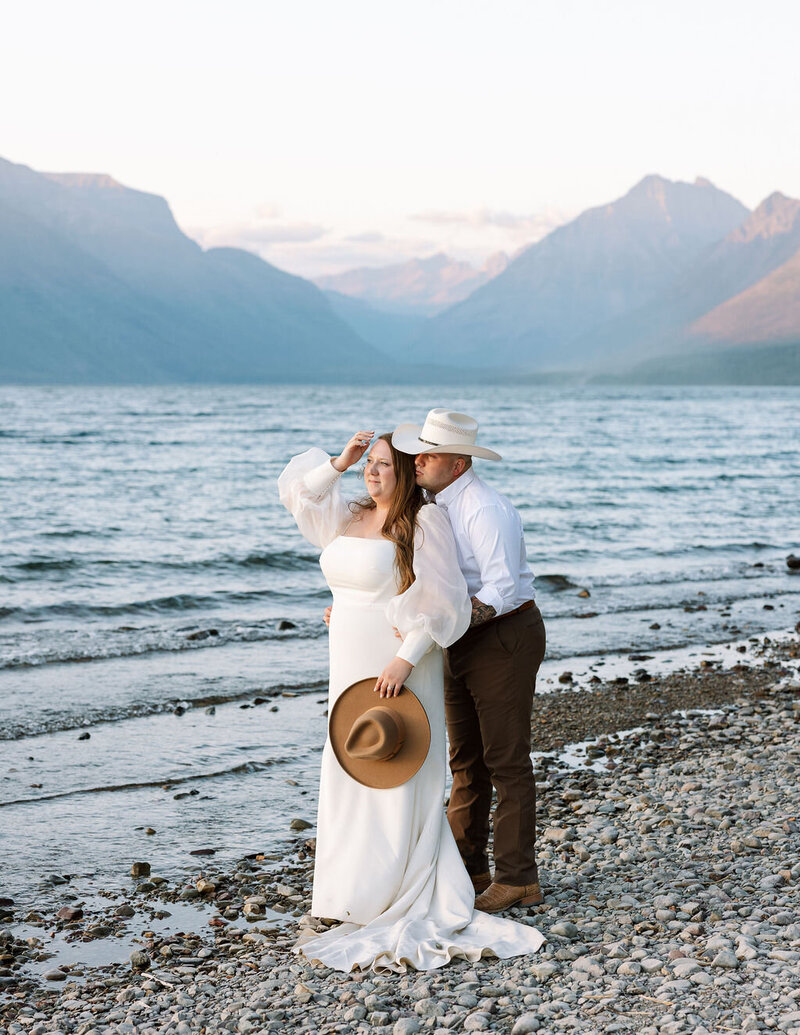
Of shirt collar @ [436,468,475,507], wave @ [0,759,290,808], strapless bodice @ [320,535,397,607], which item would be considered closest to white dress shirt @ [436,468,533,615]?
shirt collar @ [436,468,475,507]

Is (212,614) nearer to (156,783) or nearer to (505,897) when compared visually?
(156,783)

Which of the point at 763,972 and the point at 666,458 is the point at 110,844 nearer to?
the point at 763,972

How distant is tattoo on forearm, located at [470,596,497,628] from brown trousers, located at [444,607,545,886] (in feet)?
0.83

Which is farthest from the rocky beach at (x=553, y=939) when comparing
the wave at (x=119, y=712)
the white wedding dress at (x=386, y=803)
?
the wave at (x=119, y=712)

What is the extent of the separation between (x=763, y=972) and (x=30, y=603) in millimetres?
13276

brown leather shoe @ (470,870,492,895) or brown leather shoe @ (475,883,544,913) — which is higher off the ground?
brown leather shoe @ (475,883,544,913)

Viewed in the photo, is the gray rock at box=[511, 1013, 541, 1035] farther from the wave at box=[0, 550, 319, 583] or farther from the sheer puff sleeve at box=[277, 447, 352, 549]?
the wave at box=[0, 550, 319, 583]

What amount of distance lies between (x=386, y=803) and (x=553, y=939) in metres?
0.99

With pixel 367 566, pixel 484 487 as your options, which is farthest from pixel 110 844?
pixel 484 487

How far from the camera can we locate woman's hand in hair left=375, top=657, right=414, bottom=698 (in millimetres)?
4898

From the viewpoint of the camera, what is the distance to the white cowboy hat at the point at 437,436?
491 cm

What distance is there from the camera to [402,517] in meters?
4.95

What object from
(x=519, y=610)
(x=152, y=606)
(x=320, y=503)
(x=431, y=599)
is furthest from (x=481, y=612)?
(x=152, y=606)

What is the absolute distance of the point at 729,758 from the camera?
805 cm
